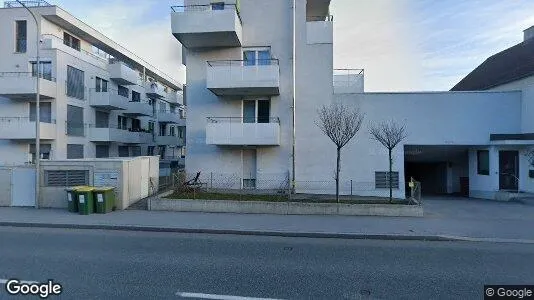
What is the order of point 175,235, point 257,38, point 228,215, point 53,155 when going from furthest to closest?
point 53,155 < point 257,38 < point 228,215 < point 175,235

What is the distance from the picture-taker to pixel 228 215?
35.8 ft

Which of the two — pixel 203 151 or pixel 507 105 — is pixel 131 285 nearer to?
pixel 203 151

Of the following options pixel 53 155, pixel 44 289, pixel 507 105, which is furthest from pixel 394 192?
pixel 53 155

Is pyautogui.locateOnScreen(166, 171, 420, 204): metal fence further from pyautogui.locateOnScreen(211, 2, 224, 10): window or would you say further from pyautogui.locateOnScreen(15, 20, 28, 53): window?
pyautogui.locateOnScreen(15, 20, 28, 53): window

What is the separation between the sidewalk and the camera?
338 inches

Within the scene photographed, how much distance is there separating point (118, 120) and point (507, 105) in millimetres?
29786

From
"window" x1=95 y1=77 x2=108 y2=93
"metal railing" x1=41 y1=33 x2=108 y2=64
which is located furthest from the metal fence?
"window" x1=95 y1=77 x2=108 y2=93

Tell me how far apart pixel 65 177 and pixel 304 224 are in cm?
950

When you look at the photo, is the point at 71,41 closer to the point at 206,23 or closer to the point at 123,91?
the point at 123,91

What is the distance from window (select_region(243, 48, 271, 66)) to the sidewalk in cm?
852

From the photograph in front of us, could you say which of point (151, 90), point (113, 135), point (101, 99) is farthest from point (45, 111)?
point (151, 90)

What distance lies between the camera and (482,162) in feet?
53.6

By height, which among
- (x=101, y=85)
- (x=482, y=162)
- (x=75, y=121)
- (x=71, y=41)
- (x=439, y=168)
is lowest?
(x=439, y=168)

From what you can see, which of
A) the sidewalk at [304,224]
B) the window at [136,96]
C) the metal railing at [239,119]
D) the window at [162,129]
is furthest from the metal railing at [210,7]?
the window at [162,129]
